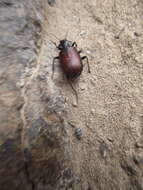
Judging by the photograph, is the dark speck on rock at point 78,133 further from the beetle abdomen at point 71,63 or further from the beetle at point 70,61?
the beetle abdomen at point 71,63

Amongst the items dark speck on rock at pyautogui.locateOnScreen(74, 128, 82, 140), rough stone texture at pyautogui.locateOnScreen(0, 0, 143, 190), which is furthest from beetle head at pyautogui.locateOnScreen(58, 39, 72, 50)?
dark speck on rock at pyautogui.locateOnScreen(74, 128, 82, 140)

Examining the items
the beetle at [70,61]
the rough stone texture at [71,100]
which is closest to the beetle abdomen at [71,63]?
the beetle at [70,61]

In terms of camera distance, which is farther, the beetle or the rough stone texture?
the beetle

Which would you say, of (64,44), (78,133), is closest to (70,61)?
(64,44)

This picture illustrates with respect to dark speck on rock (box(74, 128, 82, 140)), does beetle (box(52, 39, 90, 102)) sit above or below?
above

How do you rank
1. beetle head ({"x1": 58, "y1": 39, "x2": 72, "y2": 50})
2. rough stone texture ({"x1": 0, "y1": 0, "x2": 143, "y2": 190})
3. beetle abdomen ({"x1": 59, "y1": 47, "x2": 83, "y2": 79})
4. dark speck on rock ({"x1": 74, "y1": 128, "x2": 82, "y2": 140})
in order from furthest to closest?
beetle head ({"x1": 58, "y1": 39, "x2": 72, "y2": 50}) < beetle abdomen ({"x1": 59, "y1": 47, "x2": 83, "y2": 79}) < dark speck on rock ({"x1": 74, "y1": 128, "x2": 82, "y2": 140}) < rough stone texture ({"x1": 0, "y1": 0, "x2": 143, "y2": 190})

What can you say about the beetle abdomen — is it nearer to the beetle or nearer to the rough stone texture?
the beetle

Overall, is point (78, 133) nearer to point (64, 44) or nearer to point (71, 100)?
point (71, 100)

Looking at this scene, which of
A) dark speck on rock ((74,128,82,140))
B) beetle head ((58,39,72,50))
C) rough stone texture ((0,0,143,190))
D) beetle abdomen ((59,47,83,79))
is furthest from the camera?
beetle head ((58,39,72,50))

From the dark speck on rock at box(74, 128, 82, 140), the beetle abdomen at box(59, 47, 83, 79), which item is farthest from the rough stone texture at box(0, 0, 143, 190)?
the beetle abdomen at box(59, 47, 83, 79)
